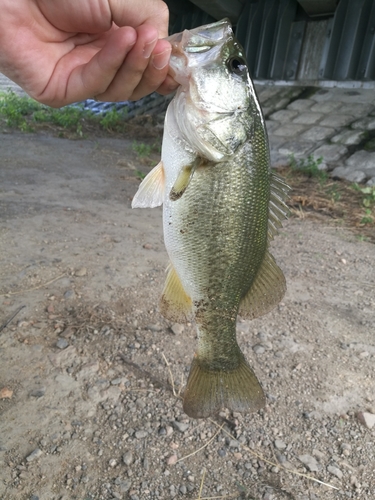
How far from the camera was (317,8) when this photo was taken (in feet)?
26.0

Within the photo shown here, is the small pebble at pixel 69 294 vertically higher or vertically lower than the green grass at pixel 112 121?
higher

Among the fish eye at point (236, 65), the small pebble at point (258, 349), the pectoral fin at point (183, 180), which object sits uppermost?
the fish eye at point (236, 65)

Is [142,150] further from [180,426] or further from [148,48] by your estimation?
[148,48]

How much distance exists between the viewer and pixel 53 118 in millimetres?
9797

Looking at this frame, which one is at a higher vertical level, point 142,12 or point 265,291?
point 142,12

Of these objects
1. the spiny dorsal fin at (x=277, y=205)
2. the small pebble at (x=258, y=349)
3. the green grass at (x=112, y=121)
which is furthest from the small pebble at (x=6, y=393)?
the green grass at (x=112, y=121)

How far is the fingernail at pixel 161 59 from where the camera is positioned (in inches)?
61.4

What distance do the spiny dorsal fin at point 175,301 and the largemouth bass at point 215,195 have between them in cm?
6

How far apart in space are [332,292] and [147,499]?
2.37 meters

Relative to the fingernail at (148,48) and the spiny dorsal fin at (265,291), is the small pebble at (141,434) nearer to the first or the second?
the spiny dorsal fin at (265,291)

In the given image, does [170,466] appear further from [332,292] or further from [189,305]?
[332,292]

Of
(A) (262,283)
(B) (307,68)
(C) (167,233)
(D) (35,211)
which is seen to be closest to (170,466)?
(A) (262,283)

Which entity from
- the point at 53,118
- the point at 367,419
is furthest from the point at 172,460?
the point at 53,118

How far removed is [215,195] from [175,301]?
1.74ft
